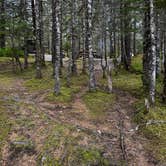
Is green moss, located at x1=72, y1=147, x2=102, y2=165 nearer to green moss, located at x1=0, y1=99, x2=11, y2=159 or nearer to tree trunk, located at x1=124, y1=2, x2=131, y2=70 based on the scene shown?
green moss, located at x1=0, y1=99, x2=11, y2=159

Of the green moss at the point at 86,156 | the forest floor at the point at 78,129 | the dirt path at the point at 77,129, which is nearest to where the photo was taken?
the green moss at the point at 86,156

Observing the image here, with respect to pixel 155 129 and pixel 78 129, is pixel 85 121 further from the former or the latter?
pixel 155 129

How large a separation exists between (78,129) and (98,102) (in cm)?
339

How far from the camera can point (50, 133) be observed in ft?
40.3

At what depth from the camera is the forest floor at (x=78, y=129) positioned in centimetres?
1097

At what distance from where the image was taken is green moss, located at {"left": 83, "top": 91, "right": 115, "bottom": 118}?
1454 centimetres

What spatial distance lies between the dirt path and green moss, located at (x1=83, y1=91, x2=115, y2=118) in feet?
0.88

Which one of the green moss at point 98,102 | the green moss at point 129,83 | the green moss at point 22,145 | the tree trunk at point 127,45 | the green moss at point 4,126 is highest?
the tree trunk at point 127,45

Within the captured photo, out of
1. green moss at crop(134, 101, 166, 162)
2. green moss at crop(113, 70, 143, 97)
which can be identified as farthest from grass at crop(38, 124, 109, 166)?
green moss at crop(113, 70, 143, 97)

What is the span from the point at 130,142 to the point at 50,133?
304 centimetres

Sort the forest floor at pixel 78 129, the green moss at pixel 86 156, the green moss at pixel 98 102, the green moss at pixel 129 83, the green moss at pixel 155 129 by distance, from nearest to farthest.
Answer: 1. the green moss at pixel 86 156
2. the forest floor at pixel 78 129
3. the green moss at pixel 155 129
4. the green moss at pixel 98 102
5. the green moss at pixel 129 83

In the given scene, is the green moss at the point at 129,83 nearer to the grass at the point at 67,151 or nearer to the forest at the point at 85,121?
the forest at the point at 85,121

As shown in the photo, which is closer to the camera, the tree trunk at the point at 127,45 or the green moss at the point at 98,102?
the green moss at the point at 98,102

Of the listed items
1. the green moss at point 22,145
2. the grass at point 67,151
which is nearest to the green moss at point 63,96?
the grass at point 67,151
